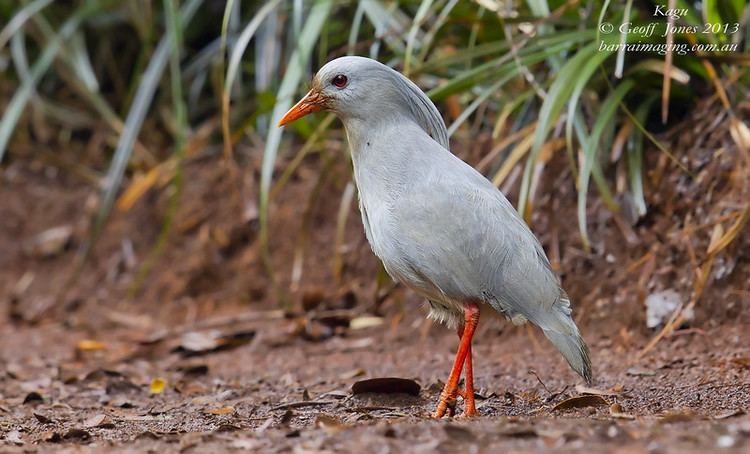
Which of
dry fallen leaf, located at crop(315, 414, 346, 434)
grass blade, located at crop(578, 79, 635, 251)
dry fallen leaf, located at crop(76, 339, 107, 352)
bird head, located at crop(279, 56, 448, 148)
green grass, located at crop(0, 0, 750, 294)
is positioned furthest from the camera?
dry fallen leaf, located at crop(76, 339, 107, 352)

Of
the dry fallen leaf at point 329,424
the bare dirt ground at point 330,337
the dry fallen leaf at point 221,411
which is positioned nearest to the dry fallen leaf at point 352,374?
the bare dirt ground at point 330,337

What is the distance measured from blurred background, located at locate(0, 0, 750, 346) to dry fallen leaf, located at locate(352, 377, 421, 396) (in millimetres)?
995

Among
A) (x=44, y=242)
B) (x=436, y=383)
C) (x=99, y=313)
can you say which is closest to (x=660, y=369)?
(x=436, y=383)

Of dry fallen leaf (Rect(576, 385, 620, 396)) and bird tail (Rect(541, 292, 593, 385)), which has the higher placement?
bird tail (Rect(541, 292, 593, 385))

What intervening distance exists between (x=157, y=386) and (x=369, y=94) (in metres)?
1.63

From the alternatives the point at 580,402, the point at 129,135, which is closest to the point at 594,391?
the point at 580,402

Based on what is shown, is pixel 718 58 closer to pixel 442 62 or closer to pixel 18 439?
pixel 442 62

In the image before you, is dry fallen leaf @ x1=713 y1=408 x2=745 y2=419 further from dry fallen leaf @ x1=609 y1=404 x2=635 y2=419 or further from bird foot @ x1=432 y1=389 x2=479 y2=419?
bird foot @ x1=432 y1=389 x2=479 y2=419

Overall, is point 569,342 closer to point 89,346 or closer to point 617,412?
point 617,412

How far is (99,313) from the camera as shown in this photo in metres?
6.32

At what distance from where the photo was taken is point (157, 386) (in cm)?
425

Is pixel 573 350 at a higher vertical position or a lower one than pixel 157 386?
higher

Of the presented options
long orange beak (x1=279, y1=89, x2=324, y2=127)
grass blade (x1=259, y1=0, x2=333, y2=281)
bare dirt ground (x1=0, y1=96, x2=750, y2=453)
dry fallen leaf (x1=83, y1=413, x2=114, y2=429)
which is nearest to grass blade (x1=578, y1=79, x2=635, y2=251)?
bare dirt ground (x1=0, y1=96, x2=750, y2=453)

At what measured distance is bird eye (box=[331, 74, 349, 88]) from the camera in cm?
343
